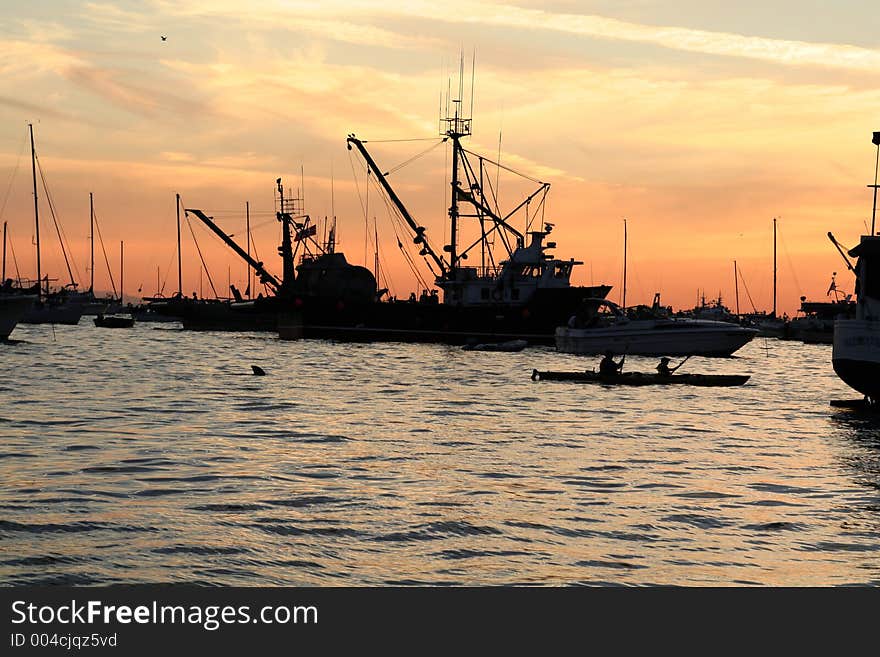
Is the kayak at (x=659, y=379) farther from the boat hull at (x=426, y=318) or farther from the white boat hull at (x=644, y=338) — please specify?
the boat hull at (x=426, y=318)

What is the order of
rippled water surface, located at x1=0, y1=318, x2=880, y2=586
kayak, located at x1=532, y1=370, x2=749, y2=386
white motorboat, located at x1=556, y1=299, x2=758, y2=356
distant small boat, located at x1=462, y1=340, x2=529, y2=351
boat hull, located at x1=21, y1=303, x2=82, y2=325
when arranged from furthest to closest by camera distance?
boat hull, located at x1=21, y1=303, x2=82, y2=325, distant small boat, located at x1=462, y1=340, x2=529, y2=351, white motorboat, located at x1=556, y1=299, x2=758, y2=356, kayak, located at x1=532, y1=370, x2=749, y2=386, rippled water surface, located at x1=0, y1=318, x2=880, y2=586

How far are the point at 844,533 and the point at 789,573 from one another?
10.3ft

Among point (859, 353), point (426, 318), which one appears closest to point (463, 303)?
point (426, 318)

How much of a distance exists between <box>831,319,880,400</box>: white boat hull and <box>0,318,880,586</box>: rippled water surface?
4.03ft

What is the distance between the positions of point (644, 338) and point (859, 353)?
3947 centimetres

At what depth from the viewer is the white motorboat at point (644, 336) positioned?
78375 millimetres

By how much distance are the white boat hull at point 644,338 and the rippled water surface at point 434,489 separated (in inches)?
1269

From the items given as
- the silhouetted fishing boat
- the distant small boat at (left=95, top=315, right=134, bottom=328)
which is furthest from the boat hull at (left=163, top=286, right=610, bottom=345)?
the distant small boat at (left=95, top=315, right=134, bottom=328)

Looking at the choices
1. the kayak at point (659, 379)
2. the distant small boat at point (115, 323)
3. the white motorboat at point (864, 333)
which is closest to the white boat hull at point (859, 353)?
the white motorboat at point (864, 333)

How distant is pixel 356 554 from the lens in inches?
625

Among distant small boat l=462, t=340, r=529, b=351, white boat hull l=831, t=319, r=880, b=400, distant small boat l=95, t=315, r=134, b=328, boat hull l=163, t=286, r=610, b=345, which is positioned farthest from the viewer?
distant small boat l=95, t=315, r=134, b=328

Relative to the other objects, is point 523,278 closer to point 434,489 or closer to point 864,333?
point 864,333

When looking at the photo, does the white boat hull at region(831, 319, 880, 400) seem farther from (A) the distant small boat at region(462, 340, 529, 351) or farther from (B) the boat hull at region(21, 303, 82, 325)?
(B) the boat hull at region(21, 303, 82, 325)

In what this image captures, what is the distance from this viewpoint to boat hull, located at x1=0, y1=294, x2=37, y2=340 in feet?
291
